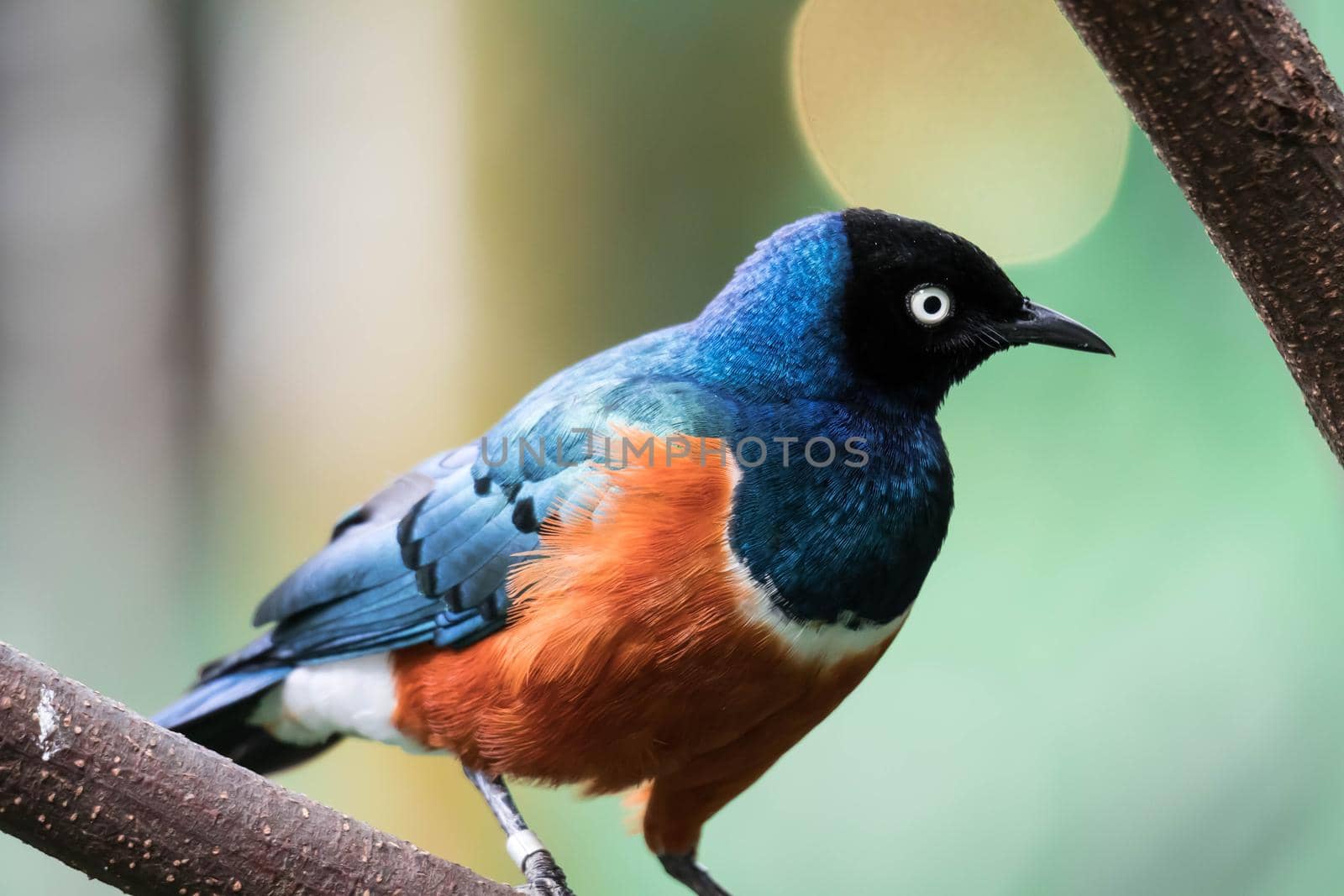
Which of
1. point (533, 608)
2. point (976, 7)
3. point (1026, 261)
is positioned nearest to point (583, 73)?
point (976, 7)

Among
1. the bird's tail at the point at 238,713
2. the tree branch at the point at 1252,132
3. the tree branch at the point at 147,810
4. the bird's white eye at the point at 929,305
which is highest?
the tree branch at the point at 1252,132

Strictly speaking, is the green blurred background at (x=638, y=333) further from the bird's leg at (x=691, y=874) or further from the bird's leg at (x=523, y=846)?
the bird's leg at (x=523, y=846)

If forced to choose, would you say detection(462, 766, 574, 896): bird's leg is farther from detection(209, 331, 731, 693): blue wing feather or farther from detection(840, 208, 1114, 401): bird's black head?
detection(840, 208, 1114, 401): bird's black head

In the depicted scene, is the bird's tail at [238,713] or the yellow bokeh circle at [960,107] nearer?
the bird's tail at [238,713]

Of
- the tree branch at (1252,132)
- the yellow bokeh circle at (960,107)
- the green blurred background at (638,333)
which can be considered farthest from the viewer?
the yellow bokeh circle at (960,107)

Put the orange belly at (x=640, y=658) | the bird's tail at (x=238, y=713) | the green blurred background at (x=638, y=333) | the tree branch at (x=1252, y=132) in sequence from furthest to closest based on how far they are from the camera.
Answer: the green blurred background at (x=638, y=333) → the bird's tail at (x=238, y=713) → the orange belly at (x=640, y=658) → the tree branch at (x=1252, y=132)

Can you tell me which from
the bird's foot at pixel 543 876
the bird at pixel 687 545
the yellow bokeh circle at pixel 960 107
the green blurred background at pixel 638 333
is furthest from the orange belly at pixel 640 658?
the yellow bokeh circle at pixel 960 107
